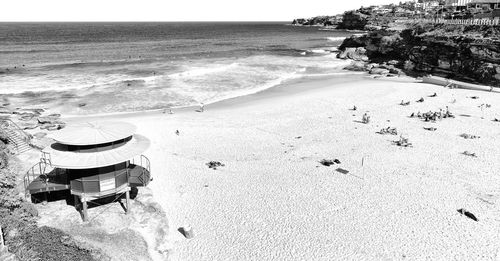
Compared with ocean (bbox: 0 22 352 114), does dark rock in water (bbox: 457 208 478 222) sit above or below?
below

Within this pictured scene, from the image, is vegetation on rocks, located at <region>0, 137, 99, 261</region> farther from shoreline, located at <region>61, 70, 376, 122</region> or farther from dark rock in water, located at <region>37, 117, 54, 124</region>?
shoreline, located at <region>61, 70, 376, 122</region>

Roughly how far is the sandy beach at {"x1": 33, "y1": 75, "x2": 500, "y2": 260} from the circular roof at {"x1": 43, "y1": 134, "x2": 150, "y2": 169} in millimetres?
3363

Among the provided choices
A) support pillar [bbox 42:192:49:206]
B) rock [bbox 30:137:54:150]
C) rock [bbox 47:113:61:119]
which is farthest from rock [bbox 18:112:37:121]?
support pillar [bbox 42:192:49:206]

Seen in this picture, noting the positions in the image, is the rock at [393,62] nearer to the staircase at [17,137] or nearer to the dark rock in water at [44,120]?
the dark rock in water at [44,120]

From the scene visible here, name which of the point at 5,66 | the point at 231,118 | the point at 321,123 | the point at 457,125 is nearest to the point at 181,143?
the point at 231,118

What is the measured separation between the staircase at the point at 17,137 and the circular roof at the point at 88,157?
9.09m

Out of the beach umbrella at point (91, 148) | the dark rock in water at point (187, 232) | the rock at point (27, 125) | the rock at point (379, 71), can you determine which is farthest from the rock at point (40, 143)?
the rock at point (379, 71)

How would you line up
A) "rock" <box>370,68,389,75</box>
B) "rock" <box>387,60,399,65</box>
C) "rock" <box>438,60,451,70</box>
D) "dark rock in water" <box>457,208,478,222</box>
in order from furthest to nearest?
1. "rock" <box>387,60,399,65</box>
2. "rock" <box>370,68,389,75</box>
3. "rock" <box>438,60,451,70</box>
4. "dark rock in water" <box>457,208,478,222</box>

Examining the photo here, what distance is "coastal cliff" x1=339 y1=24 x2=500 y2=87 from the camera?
43000 millimetres

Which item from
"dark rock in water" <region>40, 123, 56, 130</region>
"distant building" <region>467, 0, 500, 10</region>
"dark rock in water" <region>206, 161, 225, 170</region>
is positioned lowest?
"dark rock in water" <region>206, 161, 225, 170</region>

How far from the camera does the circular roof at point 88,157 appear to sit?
524 inches

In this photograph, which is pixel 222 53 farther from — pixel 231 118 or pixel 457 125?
pixel 457 125

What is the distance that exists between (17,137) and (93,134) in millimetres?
11732

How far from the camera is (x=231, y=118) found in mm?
29750
